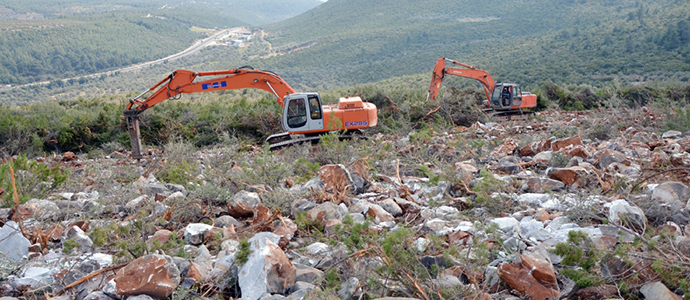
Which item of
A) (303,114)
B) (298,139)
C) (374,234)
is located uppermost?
(303,114)

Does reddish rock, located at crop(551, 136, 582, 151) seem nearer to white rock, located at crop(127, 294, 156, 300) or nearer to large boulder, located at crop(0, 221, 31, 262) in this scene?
white rock, located at crop(127, 294, 156, 300)

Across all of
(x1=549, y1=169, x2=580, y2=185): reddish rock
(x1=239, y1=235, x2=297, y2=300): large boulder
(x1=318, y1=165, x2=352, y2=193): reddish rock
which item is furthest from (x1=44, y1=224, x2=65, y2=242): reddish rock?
(x1=549, y1=169, x2=580, y2=185): reddish rock

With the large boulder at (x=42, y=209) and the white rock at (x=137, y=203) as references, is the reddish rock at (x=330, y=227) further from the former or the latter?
the large boulder at (x=42, y=209)

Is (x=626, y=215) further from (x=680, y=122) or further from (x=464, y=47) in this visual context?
(x=464, y=47)

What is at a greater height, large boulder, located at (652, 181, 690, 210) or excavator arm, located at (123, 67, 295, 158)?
excavator arm, located at (123, 67, 295, 158)

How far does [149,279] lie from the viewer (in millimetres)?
2557

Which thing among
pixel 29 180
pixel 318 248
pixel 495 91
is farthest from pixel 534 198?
pixel 495 91

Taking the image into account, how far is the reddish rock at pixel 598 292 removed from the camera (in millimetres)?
2252

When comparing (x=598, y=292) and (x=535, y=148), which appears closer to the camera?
(x=598, y=292)

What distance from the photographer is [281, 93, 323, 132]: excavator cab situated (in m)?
10.2

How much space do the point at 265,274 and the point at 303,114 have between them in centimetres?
790

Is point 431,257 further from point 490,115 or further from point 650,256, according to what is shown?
point 490,115

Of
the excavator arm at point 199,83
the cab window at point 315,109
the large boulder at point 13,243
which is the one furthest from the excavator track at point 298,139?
the large boulder at point 13,243

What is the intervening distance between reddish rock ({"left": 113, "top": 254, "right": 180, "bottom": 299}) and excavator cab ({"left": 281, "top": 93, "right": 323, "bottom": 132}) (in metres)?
7.69
